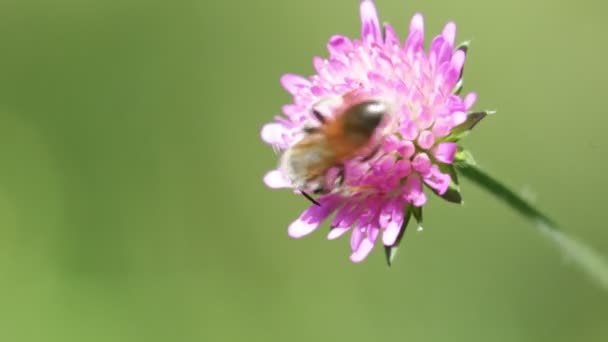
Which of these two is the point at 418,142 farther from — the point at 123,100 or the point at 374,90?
the point at 123,100

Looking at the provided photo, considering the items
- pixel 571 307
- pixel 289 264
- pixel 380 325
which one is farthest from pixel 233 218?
pixel 571 307

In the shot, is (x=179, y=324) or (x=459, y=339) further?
(x=179, y=324)

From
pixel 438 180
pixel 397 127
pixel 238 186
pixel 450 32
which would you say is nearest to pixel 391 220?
pixel 438 180

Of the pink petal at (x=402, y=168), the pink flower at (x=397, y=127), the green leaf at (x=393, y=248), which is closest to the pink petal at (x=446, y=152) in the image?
the pink flower at (x=397, y=127)

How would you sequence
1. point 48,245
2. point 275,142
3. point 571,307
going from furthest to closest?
point 48,245, point 571,307, point 275,142

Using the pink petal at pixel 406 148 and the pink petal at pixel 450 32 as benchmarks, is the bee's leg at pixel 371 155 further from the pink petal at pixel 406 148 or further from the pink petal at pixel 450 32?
the pink petal at pixel 450 32

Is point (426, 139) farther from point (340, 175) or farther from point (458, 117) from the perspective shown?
point (340, 175)

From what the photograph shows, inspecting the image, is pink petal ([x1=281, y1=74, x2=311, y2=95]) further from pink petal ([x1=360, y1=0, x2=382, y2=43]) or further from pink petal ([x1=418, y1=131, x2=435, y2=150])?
pink petal ([x1=418, y1=131, x2=435, y2=150])

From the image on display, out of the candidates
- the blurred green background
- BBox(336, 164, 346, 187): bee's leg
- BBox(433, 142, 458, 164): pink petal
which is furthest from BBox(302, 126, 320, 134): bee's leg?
the blurred green background
